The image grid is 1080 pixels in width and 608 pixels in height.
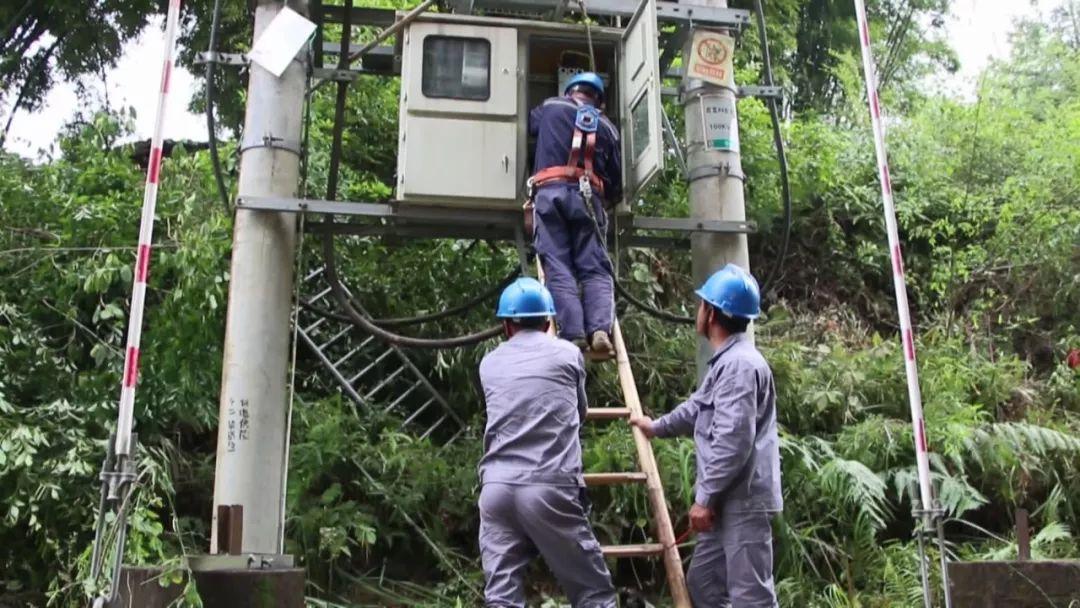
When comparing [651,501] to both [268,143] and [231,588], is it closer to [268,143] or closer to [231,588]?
[231,588]

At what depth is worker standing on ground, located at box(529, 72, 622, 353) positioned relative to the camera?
5703 mm

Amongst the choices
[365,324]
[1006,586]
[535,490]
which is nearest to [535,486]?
[535,490]

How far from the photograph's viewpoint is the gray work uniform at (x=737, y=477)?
3.96 m

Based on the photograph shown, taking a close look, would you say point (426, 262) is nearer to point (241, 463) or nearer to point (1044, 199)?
point (241, 463)

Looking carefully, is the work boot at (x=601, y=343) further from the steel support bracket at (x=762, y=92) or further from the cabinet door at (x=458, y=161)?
the steel support bracket at (x=762, y=92)

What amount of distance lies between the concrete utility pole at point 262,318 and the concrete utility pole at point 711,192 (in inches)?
96.4

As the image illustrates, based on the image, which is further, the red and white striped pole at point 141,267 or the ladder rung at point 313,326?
the ladder rung at point 313,326

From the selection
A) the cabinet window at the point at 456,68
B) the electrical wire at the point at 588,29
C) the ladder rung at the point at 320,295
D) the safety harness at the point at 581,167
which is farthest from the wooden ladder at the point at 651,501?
the ladder rung at the point at 320,295

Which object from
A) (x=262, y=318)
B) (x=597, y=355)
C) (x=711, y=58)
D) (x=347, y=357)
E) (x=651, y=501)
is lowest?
(x=651, y=501)

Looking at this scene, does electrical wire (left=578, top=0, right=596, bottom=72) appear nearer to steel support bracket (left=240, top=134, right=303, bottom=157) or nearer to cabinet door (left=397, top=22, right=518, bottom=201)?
cabinet door (left=397, top=22, right=518, bottom=201)

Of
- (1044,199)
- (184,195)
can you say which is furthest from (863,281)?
(184,195)

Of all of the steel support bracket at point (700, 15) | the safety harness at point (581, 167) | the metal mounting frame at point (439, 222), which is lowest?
the metal mounting frame at point (439, 222)

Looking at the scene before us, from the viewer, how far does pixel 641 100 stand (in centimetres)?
611

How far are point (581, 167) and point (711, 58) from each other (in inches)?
49.8
